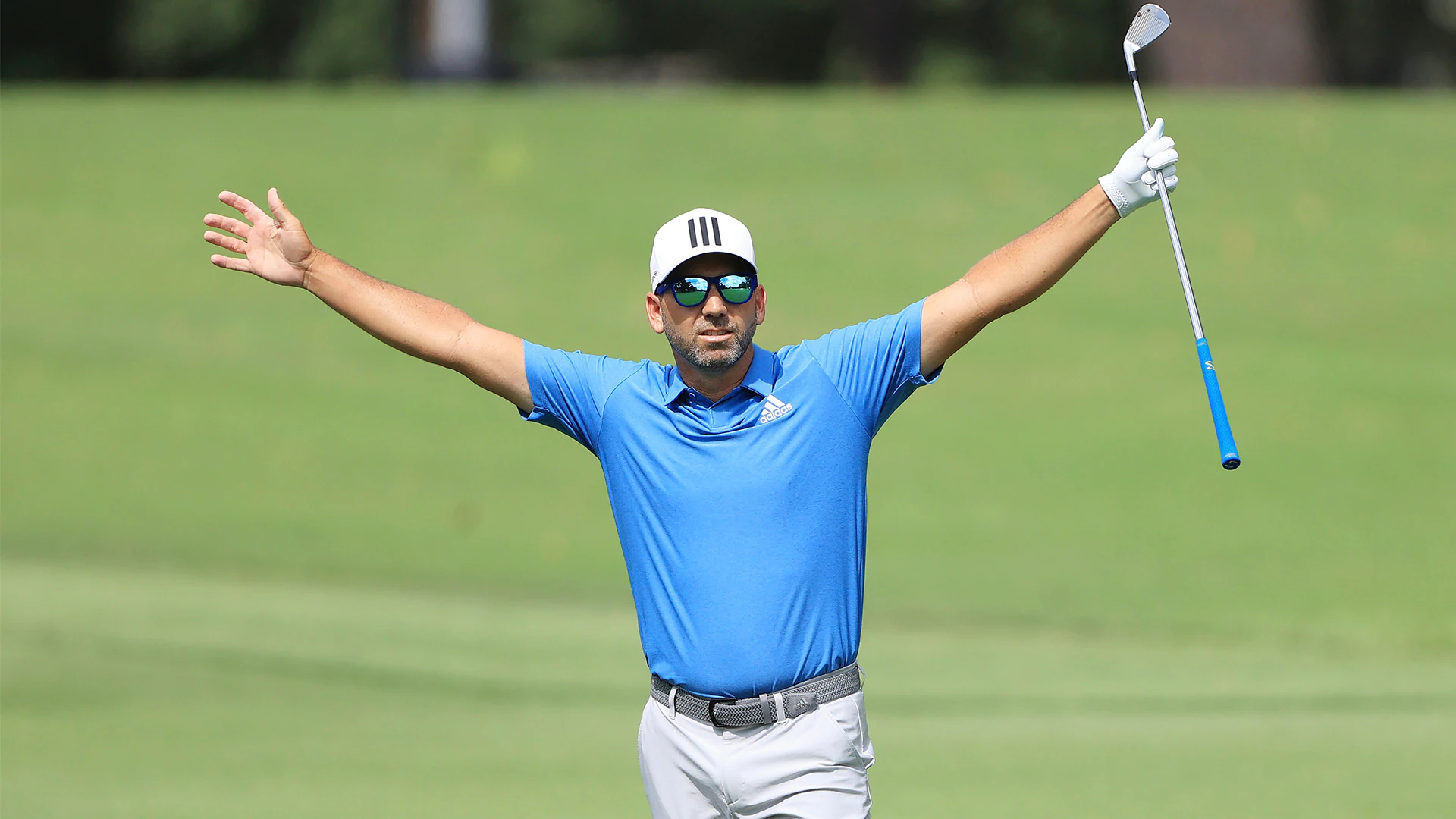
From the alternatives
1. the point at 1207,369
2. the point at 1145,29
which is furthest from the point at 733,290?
the point at 1145,29

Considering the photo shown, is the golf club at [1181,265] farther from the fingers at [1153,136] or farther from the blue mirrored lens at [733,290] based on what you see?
the blue mirrored lens at [733,290]

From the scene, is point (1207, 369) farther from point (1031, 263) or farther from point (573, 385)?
point (573, 385)

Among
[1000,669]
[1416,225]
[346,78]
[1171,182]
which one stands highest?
[346,78]

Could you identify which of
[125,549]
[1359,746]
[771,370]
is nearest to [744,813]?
[771,370]

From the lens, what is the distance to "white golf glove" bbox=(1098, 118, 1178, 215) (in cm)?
504

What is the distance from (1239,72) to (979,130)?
14.6ft

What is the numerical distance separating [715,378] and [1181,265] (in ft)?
4.76

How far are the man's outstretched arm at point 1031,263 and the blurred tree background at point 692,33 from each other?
80.3 ft

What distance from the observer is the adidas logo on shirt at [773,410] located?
16.0 feet

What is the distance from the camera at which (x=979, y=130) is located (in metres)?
20.0

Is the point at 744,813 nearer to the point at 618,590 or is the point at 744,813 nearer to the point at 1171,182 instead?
the point at 1171,182

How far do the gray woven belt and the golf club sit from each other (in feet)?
3.86

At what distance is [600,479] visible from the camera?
54.7 ft

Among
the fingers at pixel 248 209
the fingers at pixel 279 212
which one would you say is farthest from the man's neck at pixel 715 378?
the fingers at pixel 248 209
